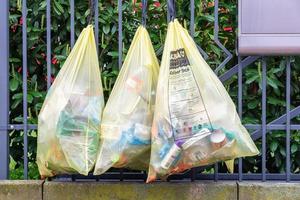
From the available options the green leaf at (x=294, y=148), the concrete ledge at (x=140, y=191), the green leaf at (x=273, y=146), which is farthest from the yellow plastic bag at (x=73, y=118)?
the green leaf at (x=294, y=148)

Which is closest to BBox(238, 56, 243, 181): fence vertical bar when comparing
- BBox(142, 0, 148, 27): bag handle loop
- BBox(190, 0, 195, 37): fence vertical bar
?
BBox(190, 0, 195, 37): fence vertical bar

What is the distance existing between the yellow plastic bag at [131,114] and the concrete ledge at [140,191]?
22 centimetres

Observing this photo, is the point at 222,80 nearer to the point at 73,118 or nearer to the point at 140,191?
the point at 140,191

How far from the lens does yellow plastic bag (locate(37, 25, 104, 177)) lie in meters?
3.31

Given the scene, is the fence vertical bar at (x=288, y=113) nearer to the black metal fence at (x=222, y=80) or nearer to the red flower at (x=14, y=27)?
the black metal fence at (x=222, y=80)

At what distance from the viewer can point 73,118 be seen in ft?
11.0

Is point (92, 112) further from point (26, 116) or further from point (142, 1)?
point (142, 1)

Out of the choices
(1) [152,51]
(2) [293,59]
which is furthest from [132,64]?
(2) [293,59]

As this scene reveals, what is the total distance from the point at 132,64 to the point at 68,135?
21.8 inches

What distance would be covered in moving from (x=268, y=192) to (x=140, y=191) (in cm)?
79

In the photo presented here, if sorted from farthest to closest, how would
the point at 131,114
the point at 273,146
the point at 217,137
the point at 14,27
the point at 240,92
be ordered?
the point at 14,27 < the point at 273,146 < the point at 240,92 < the point at 131,114 < the point at 217,137

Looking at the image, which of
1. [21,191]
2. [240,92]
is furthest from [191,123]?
[21,191]

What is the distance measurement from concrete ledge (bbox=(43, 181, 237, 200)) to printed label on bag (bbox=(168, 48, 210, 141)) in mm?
528

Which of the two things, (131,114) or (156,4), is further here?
(156,4)
